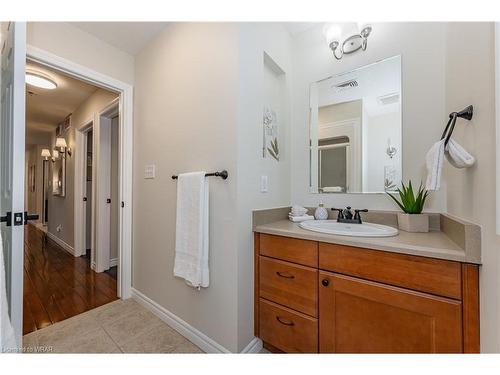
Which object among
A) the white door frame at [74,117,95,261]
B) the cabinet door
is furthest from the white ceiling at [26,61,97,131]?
the cabinet door

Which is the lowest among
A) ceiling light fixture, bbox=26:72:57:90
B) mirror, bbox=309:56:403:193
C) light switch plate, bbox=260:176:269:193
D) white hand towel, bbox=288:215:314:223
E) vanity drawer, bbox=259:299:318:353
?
vanity drawer, bbox=259:299:318:353

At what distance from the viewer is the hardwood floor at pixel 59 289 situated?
1777mm

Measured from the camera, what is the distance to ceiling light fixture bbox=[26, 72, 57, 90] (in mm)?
2430

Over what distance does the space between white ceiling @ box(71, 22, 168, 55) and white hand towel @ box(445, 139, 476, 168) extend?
82.8 inches

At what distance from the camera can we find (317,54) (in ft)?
5.79

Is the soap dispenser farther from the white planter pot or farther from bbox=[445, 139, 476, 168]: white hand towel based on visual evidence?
bbox=[445, 139, 476, 168]: white hand towel

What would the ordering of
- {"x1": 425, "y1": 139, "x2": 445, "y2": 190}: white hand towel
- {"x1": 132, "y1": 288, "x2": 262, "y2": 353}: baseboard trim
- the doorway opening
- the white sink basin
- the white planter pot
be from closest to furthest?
{"x1": 425, "y1": 139, "x2": 445, "y2": 190}: white hand towel < the white sink basin < the white planter pot < {"x1": 132, "y1": 288, "x2": 262, "y2": 353}: baseboard trim < the doorway opening

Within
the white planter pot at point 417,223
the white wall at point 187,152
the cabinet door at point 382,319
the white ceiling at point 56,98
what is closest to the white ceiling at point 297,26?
the white wall at point 187,152

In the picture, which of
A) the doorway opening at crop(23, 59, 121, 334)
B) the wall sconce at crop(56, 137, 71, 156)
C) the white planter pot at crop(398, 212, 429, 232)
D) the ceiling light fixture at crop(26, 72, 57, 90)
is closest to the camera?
the white planter pot at crop(398, 212, 429, 232)

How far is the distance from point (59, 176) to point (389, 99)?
511 centimetres

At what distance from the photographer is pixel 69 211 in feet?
11.6

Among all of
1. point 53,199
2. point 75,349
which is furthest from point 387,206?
point 53,199

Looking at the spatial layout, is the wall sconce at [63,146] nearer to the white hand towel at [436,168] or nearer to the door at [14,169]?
the door at [14,169]

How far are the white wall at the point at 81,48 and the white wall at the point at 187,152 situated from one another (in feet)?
0.47
